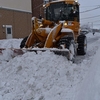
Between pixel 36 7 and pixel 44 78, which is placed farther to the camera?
pixel 36 7

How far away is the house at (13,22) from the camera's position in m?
19.0

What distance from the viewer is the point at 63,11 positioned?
9.36 metres

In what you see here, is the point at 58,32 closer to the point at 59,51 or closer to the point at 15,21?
the point at 59,51

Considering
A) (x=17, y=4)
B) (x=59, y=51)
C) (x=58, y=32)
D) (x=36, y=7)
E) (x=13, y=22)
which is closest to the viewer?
(x=59, y=51)

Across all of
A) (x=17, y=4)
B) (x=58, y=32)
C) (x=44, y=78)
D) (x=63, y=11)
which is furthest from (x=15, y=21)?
(x=44, y=78)

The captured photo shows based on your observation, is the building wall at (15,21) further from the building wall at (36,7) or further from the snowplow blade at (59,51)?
the snowplow blade at (59,51)

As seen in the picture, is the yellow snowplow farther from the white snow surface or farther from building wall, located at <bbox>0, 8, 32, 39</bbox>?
building wall, located at <bbox>0, 8, 32, 39</bbox>

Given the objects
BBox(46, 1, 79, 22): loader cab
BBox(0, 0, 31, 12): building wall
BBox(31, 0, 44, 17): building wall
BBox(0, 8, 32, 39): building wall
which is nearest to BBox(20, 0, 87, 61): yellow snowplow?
BBox(46, 1, 79, 22): loader cab

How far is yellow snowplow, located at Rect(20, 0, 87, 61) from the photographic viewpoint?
727 cm

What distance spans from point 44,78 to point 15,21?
15816 mm

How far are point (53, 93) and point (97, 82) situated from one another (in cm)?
105

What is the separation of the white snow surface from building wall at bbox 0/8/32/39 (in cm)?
1250

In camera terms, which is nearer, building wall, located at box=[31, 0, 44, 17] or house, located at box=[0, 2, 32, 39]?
house, located at box=[0, 2, 32, 39]

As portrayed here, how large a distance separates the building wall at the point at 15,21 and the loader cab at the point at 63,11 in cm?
1003
